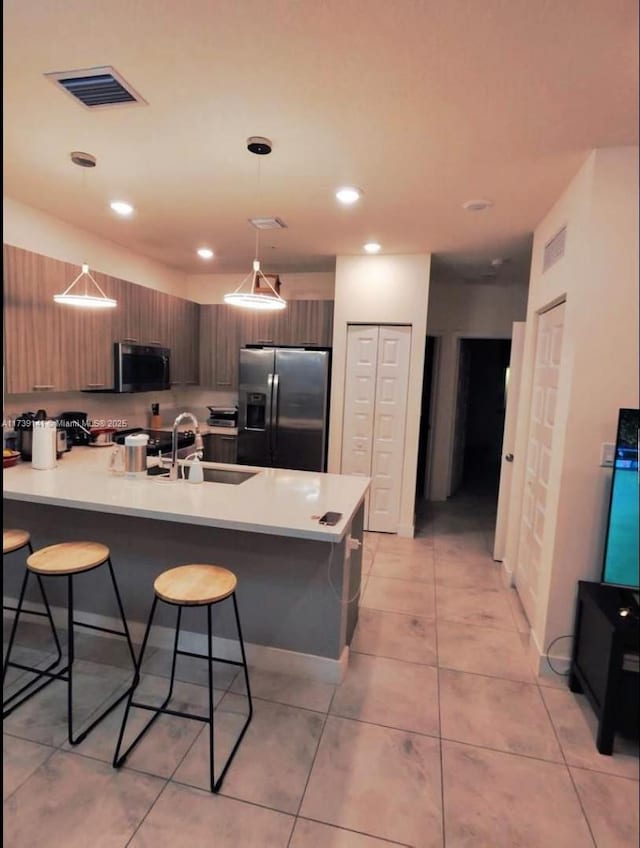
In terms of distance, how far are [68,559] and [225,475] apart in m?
0.96

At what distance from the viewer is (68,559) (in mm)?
2049

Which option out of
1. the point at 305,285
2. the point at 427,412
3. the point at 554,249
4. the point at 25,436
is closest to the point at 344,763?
the point at 25,436

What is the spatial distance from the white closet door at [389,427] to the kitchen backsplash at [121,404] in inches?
75.5

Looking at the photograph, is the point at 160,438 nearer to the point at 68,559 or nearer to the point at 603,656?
the point at 68,559

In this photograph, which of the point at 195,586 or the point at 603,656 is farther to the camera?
the point at 603,656

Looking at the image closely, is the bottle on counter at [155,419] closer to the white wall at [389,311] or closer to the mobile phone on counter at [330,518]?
the white wall at [389,311]

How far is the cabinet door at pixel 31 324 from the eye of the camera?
9.50 ft

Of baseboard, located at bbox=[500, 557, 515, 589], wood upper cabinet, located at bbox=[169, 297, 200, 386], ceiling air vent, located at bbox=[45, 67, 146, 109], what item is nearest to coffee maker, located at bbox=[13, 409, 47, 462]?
ceiling air vent, located at bbox=[45, 67, 146, 109]

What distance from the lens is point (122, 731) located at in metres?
1.82

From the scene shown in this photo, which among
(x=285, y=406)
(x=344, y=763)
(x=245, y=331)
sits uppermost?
(x=245, y=331)

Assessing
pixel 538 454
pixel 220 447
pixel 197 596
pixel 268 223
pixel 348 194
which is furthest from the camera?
pixel 220 447

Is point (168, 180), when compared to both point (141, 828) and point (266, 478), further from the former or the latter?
point (141, 828)

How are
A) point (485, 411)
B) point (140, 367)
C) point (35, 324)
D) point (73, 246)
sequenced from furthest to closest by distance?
point (485, 411) → point (140, 367) → point (73, 246) → point (35, 324)

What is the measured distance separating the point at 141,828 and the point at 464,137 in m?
3.05
